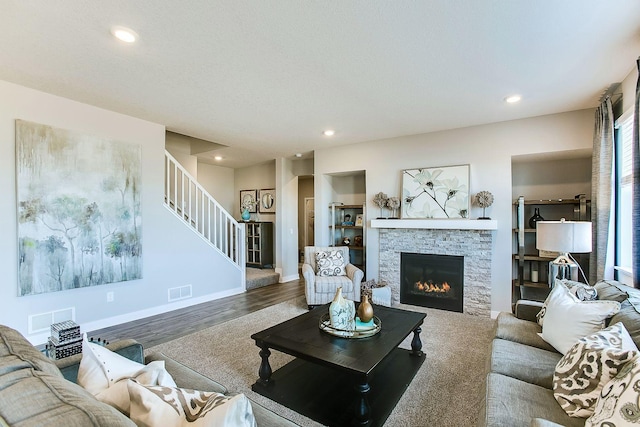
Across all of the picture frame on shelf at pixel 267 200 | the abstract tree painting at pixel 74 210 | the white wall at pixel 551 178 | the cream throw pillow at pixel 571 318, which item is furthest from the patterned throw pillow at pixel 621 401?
the picture frame on shelf at pixel 267 200

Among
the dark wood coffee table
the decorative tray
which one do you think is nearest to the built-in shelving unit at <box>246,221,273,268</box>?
the dark wood coffee table

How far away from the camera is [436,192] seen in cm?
472

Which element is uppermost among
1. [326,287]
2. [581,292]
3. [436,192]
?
[436,192]

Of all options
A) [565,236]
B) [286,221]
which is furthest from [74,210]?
[565,236]

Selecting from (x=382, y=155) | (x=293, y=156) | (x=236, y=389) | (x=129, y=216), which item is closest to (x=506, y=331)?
(x=236, y=389)

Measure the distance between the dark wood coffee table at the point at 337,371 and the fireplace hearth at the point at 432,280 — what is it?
1.96 metres

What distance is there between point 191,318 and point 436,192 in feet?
12.9

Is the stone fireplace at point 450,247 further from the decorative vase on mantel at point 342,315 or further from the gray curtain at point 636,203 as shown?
the decorative vase on mantel at point 342,315

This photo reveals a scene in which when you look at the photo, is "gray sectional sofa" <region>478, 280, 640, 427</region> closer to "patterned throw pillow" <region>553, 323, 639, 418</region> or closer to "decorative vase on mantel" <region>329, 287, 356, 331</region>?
"patterned throw pillow" <region>553, 323, 639, 418</region>

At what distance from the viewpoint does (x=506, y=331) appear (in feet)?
8.09

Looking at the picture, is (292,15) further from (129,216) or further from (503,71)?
(129,216)

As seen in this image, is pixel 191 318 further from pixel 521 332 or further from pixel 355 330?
pixel 521 332

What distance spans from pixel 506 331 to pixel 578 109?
3065 millimetres

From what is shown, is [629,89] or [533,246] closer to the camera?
[629,89]
